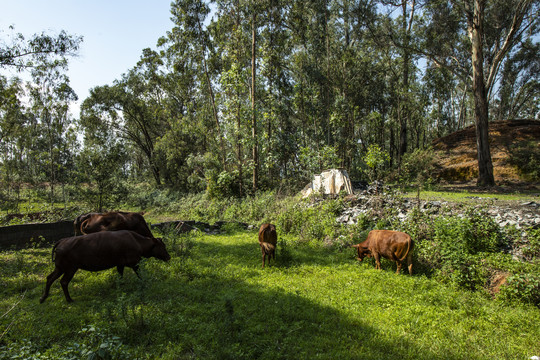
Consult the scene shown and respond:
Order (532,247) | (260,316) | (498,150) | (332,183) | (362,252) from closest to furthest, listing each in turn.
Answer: (260,316) → (532,247) → (362,252) → (332,183) → (498,150)

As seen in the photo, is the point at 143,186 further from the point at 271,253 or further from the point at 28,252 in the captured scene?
the point at 271,253

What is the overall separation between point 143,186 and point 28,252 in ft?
71.2

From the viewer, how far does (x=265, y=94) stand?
24.0 metres

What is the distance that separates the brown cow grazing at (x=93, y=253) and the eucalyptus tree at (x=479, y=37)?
17.0 meters

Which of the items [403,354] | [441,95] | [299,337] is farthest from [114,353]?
[441,95]

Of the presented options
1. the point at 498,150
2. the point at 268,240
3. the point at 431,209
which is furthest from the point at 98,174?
the point at 498,150

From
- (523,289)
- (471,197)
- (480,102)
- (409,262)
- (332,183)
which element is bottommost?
(523,289)

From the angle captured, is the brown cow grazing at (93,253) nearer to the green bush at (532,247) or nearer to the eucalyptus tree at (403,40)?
the green bush at (532,247)

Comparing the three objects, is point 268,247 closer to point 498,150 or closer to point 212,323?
point 212,323

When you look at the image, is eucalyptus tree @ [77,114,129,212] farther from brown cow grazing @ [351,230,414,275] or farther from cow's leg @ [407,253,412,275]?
cow's leg @ [407,253,412,275]

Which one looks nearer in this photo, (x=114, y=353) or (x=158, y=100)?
(x=114, y=353)

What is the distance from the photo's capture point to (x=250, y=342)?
425cm

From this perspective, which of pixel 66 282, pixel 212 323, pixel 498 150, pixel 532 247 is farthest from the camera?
pixel 498 150

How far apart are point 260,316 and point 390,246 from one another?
392 cm
